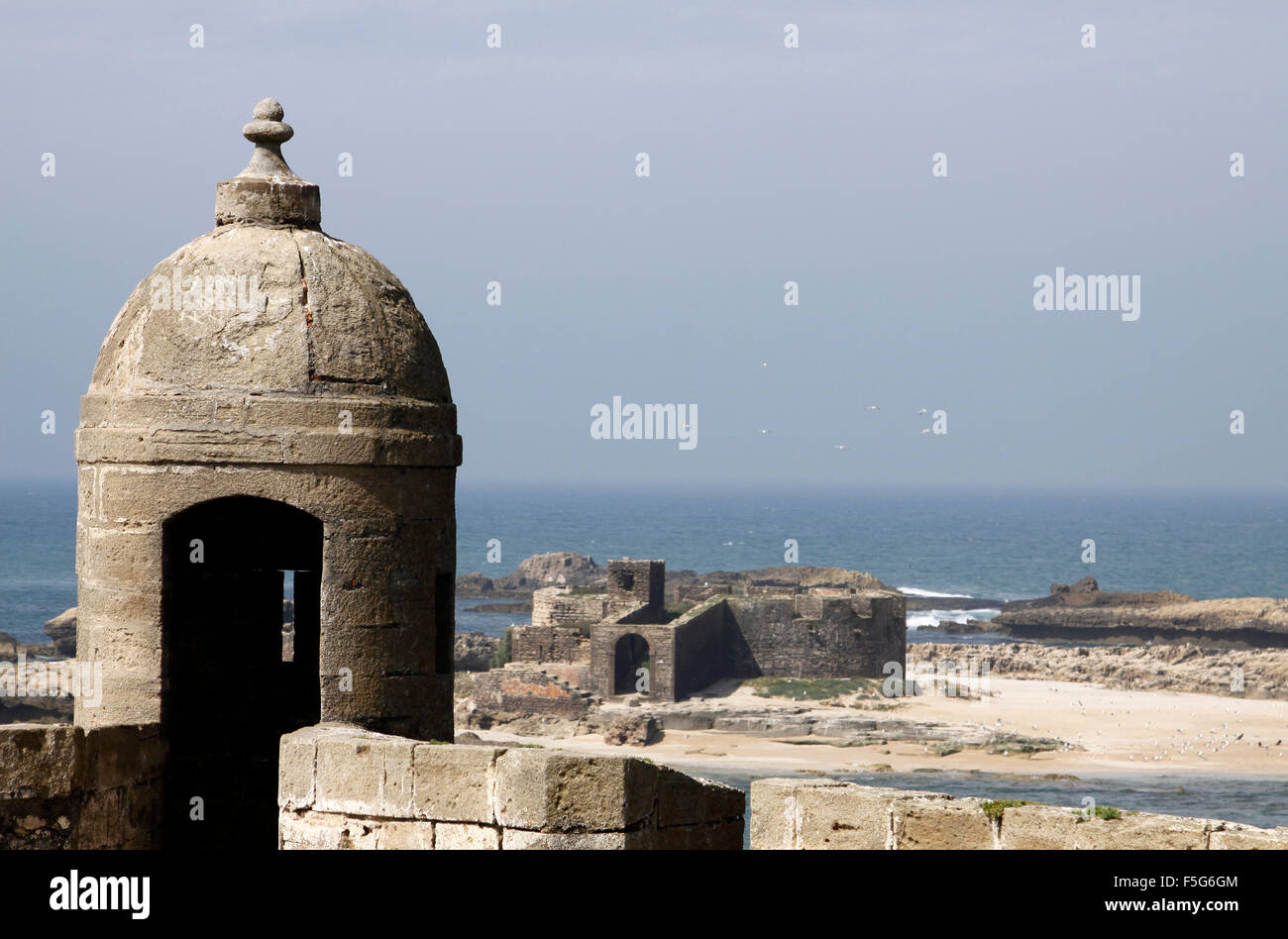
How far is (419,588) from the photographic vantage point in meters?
7.14

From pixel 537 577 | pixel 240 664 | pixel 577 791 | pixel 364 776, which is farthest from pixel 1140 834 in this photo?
pixel 537 577

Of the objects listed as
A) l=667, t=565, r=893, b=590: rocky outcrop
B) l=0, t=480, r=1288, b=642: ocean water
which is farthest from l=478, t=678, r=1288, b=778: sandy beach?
l=0, t=480, r=1288, b=642: ocean water

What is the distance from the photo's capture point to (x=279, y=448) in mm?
6770

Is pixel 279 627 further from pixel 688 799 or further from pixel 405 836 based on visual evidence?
pixel 688 799

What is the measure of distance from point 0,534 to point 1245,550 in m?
117

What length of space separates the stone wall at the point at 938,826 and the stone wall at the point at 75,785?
254 centimetres

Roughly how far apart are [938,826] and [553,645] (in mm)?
50996

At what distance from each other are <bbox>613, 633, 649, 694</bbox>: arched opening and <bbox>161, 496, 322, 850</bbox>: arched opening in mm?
45816

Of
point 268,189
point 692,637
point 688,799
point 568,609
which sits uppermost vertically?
point 268,189

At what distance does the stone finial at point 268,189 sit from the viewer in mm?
7352

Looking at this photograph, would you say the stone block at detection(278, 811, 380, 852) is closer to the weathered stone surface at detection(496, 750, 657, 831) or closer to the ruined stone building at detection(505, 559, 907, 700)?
the weathered stone surface at detection(496, 750, 657, 831)

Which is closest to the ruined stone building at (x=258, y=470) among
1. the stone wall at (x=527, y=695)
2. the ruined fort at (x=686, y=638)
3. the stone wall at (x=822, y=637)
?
the stone wall at (x=527, y=695)

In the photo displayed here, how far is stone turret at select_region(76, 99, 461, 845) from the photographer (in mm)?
6828
